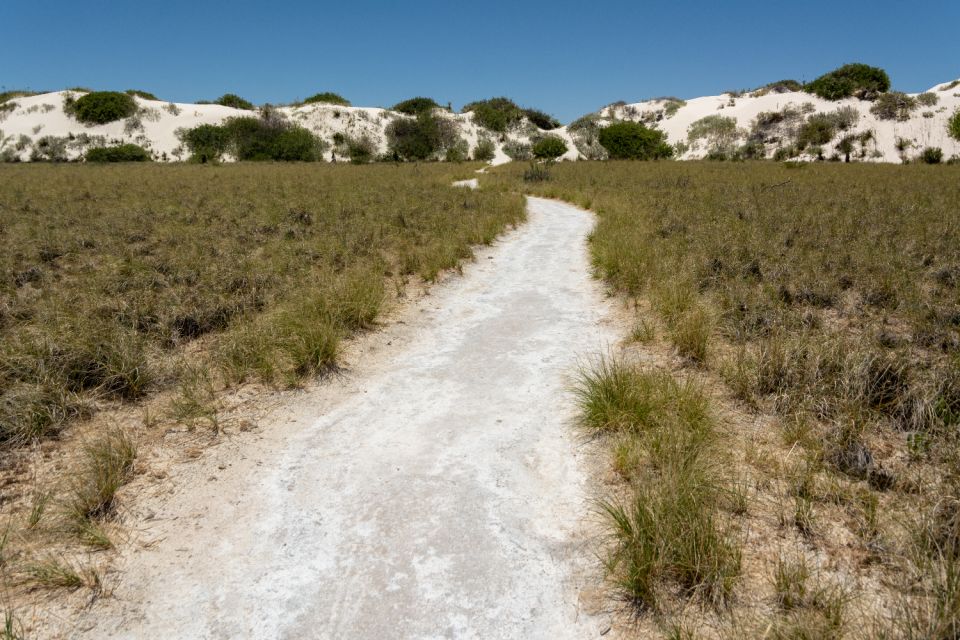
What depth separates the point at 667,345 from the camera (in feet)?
19.1

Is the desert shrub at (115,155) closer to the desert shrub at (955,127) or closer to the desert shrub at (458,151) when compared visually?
the desert shrub at (458,151)

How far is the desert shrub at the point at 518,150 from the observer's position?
4592cm

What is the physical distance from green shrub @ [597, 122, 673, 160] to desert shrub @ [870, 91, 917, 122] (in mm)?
14918

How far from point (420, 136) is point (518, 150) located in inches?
394

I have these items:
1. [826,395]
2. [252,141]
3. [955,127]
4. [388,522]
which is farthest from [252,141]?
[955,127]

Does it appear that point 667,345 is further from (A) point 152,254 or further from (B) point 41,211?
(B) point 41,211

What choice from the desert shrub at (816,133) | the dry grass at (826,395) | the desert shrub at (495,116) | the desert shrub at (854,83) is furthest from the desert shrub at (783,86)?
the dry grass at (826,395)

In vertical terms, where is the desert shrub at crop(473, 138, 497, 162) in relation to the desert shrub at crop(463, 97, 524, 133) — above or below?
below

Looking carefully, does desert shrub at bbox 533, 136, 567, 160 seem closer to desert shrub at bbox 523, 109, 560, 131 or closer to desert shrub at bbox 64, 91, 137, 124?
desert shrub at bbox 523, 109, 560, 131

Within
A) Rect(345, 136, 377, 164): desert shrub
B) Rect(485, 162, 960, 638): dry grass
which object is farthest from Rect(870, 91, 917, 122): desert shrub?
Rect(345, 136, 377, 164): desert shrub

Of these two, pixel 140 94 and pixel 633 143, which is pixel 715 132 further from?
pixel 140 94

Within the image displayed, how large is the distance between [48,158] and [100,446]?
52592 millimetres

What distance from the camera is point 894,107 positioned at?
37375mm

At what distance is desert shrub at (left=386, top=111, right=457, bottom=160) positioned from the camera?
48.8 metres
